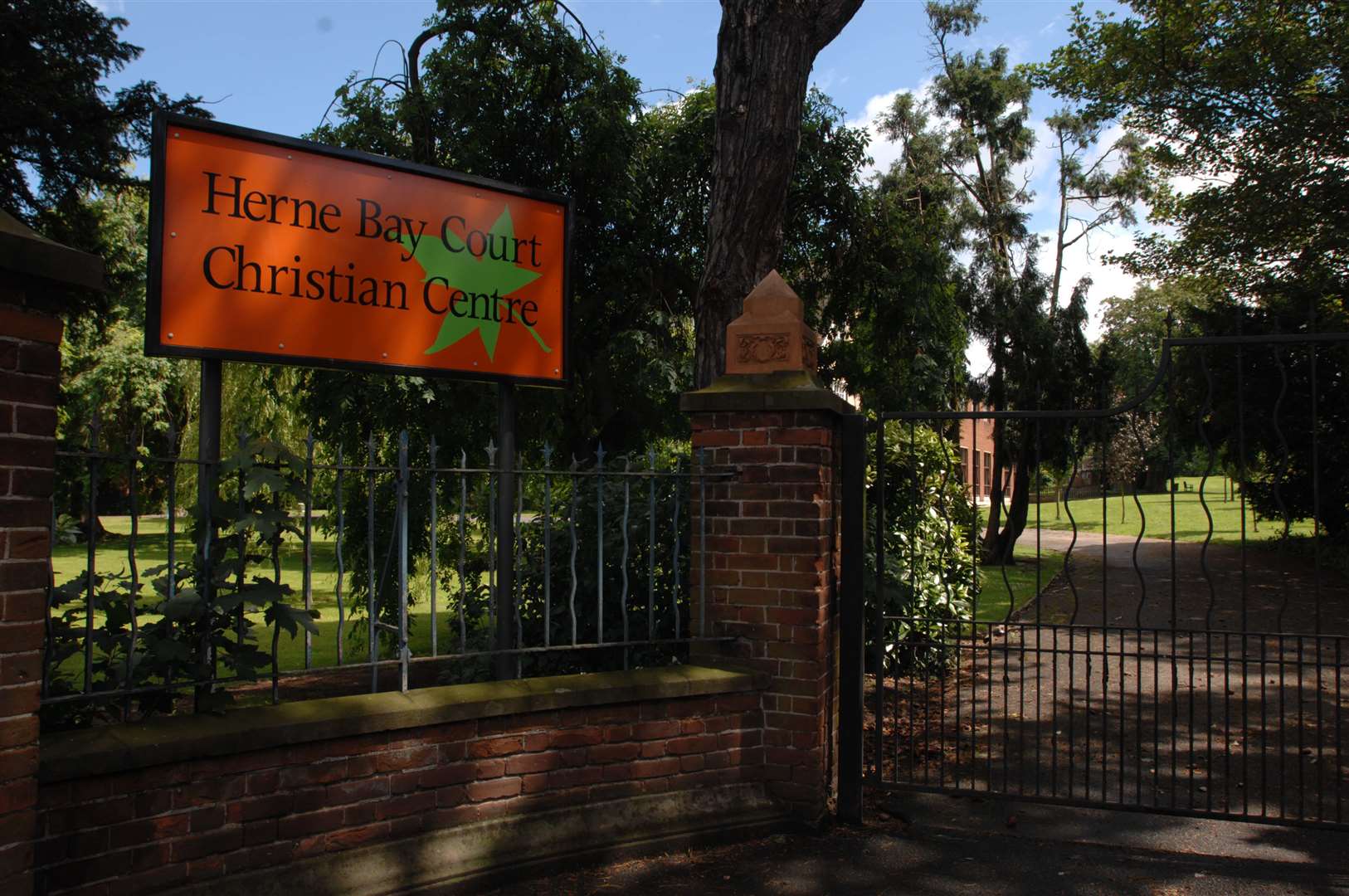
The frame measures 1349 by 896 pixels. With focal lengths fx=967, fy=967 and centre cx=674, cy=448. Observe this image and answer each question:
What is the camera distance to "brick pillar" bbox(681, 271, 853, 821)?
4.70m

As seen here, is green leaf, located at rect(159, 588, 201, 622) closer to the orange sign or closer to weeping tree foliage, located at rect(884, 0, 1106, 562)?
the orange sign

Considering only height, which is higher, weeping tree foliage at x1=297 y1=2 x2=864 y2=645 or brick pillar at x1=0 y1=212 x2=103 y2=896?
weeping tree foliage at x1=297 y1=2 x2=864 y2=645

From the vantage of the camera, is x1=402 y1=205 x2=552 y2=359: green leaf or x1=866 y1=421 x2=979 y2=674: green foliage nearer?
x1=402 y1=205 x2=552 y2=359: green leaf

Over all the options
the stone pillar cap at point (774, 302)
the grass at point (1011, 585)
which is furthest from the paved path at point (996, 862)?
the grass at point (1011, 585)

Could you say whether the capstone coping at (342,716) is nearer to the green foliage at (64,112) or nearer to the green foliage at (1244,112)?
the green foliage at (64,112)

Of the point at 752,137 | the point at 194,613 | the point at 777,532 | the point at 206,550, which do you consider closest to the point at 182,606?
the point at 194,613

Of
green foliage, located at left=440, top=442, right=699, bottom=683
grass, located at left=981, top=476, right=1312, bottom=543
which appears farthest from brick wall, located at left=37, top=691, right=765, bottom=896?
grass, located at left=981, top=476, right=1312, bottom=543

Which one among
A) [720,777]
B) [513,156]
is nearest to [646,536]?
[720,777]

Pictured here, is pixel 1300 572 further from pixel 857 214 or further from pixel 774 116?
pixel 774 116

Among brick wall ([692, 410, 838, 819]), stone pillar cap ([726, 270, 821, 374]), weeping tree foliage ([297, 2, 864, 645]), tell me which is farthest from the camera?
weeping tree foliage ([297, 2, 864, 645])

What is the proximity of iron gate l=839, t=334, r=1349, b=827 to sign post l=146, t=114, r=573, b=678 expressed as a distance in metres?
1.92

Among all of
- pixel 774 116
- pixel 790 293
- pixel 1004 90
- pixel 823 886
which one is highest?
pixel 1004 90

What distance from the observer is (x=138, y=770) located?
3.16 m

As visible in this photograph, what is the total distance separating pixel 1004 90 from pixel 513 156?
1499 cm
